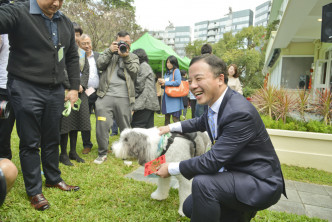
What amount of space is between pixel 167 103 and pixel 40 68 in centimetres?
427

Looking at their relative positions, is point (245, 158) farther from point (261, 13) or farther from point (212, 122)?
point (261, 13)

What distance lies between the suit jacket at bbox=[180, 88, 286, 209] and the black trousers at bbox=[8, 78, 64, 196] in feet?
5.91

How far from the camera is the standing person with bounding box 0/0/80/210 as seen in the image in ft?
8.04

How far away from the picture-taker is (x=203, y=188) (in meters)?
1.90

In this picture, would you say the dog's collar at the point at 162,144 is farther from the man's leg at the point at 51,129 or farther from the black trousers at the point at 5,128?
the black trousers at the point at 5,128

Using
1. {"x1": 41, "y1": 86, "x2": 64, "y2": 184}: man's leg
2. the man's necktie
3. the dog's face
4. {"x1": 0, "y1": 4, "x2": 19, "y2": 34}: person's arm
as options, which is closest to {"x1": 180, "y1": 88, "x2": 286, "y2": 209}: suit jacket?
the man's necktie

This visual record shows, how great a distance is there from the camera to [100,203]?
301 cm

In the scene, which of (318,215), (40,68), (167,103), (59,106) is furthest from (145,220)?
(167,103)

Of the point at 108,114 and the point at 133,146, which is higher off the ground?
the point at 108,114

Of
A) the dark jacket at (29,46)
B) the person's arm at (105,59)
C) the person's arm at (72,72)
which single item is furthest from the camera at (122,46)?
the dark jacket at (29,46)

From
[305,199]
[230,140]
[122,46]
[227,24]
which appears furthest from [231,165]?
[227,24]

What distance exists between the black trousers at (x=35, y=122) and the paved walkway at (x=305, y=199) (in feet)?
5.25

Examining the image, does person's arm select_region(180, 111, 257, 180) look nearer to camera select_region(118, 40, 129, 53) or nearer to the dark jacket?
the dark jacket

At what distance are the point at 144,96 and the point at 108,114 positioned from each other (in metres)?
0.95
